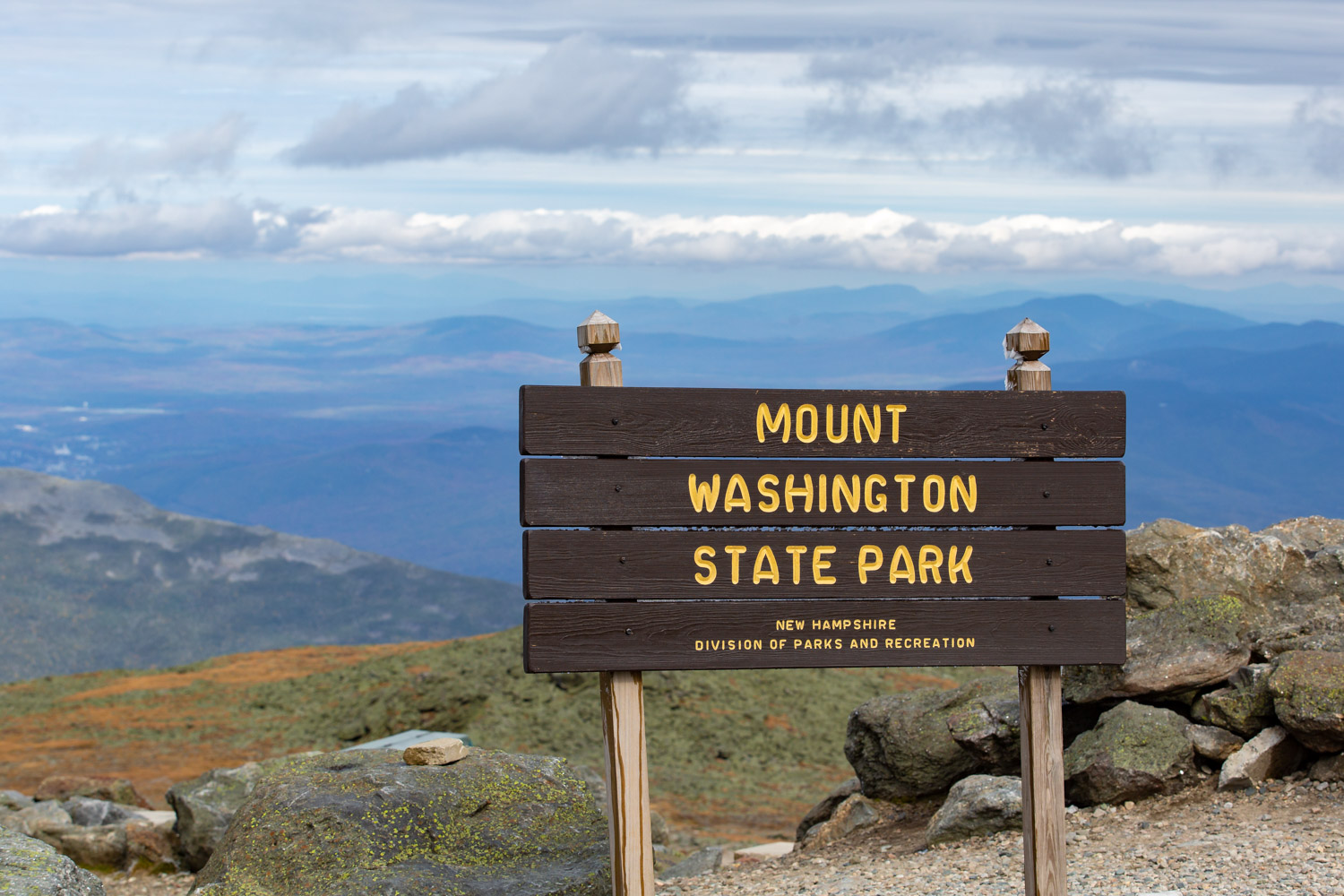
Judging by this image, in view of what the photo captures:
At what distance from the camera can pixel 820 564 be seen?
24.0ft

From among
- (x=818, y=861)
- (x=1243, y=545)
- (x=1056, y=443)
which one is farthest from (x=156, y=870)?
(x=1243, y=545)

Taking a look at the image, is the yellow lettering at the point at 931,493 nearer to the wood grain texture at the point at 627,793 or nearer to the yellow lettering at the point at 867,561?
the yellow lettering at the point at 867,561

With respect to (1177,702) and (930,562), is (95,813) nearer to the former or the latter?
(930,562)

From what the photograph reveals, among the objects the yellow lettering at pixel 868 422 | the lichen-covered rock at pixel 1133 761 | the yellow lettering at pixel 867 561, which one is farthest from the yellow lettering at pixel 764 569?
the lichen-covered rock at pixel 1133 761

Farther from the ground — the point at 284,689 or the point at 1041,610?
the point at 1041,610

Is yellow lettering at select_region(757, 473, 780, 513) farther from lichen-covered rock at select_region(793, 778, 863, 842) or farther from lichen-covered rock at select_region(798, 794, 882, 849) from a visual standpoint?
lichen-covered rock at select_region(793, 778, 863, 842)

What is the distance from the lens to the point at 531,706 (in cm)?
2508

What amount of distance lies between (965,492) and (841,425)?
890 millimetres

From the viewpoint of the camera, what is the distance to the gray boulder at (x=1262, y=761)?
10133mm

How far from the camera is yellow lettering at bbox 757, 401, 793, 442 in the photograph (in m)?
7.25

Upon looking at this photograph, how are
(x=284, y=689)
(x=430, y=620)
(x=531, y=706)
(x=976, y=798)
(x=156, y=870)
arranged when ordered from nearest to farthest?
(x=976, y=798) < (x=156, y=870) < (x=531, y=706) < (x=284, y=689) < (x=430, y=620)

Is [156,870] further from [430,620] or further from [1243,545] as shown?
[430,620]

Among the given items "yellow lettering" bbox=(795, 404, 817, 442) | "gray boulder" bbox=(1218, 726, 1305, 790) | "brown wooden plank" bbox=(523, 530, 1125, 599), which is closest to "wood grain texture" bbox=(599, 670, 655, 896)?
"brown wooden plank" bbox=(523, 530, 1125, 599)

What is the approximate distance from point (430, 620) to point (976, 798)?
485 ft
